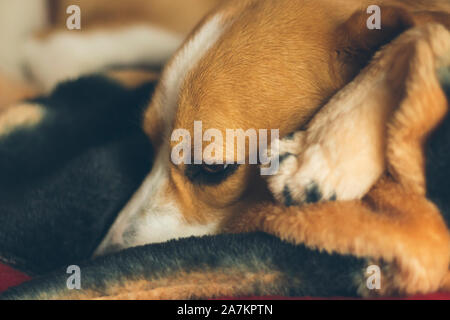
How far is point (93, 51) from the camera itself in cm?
187

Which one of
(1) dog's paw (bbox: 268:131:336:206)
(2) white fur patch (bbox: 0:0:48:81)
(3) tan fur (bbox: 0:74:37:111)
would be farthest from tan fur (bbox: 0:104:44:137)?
(1) dog's paw (bbox: 268:131:336:206)

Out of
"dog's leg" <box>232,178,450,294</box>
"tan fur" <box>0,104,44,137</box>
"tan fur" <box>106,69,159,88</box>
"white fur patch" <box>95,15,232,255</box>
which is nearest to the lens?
"dog's leg" <box>232,178,450,294</box>

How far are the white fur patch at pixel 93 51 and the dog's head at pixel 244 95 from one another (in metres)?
0.72

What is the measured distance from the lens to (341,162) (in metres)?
0.86

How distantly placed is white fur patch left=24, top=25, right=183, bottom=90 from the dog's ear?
86 cm

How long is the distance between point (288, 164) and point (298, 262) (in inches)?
7.0

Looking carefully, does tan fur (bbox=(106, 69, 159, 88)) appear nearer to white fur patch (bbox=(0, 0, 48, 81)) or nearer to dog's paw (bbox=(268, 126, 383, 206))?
white fur patch (bbox=(0, 0, 48, 81))

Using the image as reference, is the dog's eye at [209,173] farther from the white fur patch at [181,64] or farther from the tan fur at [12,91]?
the tan fur at [12,91]

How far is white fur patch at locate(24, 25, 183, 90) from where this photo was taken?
1.80 meters

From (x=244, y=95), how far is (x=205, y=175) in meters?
0.19

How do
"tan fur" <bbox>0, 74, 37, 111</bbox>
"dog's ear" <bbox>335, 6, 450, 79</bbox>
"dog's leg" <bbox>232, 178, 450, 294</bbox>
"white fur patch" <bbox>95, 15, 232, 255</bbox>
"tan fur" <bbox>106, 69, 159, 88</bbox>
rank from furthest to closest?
"tan fur" <bbox>0, 74, 37, 111</bbox>, "tan fur" <bbox>106, 69, 159, 88</bbox>, "white fur patch" <bbox>95, 15, 232, 255</bbox>, "dog's ear" <bbox>335, 6, 450, 79</bbox>, "dog's leg" <bbox>232, 178, 450, 294</bbox>

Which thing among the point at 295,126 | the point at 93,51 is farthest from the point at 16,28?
the point at 295,126

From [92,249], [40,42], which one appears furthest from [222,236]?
[40,42]

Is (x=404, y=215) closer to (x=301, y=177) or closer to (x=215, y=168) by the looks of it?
(x=301, y=177)
